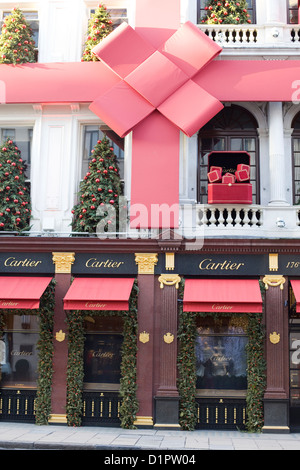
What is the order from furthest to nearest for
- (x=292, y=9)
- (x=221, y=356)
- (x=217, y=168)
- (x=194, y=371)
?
1. (x=292, y=9)
2. (x=217, y=168)
3. (x=221, y=356)
4. (x=194, y=371)

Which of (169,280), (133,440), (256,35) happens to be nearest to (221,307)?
(169,280)

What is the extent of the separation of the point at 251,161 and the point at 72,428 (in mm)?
9550

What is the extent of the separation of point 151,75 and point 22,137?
468 centimetres

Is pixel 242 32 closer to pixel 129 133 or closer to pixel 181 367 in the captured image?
pixel 129 133

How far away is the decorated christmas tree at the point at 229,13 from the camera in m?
18.0

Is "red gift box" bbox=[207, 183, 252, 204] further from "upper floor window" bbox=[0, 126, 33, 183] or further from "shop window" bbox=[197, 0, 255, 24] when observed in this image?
"upper floor window" bbox=[0, 126, 33, 183]

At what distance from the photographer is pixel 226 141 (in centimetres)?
1814

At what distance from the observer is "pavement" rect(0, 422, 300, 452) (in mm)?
13367

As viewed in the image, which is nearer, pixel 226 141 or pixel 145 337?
pixel 145 337

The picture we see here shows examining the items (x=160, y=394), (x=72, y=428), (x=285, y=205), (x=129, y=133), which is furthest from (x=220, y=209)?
(x=72, y=428)

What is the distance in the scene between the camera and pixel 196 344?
16609 millimetres

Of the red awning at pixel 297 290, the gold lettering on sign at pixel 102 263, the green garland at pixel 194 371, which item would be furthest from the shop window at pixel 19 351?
the red awning at pixel 297 290

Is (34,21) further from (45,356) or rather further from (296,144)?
(45,356)
